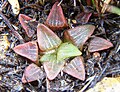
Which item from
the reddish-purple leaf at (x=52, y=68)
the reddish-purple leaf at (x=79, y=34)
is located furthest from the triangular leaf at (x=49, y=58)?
the reddish-purple leaf at (x=79, y=34)

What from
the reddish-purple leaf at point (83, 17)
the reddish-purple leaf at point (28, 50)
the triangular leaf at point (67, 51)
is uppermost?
the reddish-purple leaf at point (83, 17)

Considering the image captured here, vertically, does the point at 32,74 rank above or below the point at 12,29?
below

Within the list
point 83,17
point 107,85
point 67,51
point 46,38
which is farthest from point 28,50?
point 107,85

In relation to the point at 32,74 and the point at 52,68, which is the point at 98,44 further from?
the point at 32,74

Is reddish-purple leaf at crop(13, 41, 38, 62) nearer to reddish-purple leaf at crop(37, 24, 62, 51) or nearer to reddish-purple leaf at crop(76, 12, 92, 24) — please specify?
reddish-purple leaf at crop(37, 24, 62, 51)

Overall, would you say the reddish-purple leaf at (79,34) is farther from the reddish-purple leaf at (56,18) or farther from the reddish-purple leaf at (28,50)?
the reddish-purple leaf at (28,50)

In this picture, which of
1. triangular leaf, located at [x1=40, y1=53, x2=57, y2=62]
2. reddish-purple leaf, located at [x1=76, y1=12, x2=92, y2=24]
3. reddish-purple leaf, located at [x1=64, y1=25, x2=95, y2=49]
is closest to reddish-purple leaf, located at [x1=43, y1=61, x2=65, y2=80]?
triangular leaf, located at [x1=40, y1=53, x2=57, y2=62]

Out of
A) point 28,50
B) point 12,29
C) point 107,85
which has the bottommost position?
point 107,85
